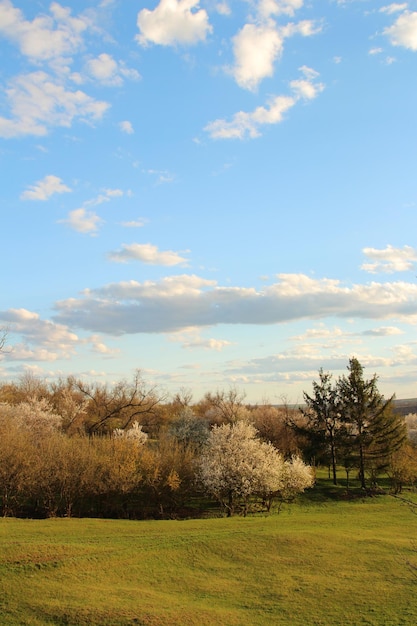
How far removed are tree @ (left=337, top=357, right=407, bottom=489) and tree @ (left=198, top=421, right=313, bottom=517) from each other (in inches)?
496

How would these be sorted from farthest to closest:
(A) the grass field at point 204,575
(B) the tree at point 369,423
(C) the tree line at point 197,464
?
(B) the tree at point 369,423 < (C) the tree line at point 197,464 < (A) the grass field at point 204,575

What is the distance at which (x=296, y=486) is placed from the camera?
52.7 metres

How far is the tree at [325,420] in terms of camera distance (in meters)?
66.2

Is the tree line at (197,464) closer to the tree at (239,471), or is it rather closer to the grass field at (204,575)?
the tree at (239,471)

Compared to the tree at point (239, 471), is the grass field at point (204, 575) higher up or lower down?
lower down

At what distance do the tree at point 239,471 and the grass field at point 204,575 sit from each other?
9532mm

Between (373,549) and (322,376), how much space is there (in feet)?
126

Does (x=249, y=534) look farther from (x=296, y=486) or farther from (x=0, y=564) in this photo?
(x=296, y=486)

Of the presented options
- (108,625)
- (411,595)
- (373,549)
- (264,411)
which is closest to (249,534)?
(373,549)

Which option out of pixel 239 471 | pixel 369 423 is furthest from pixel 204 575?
pixel 369 423

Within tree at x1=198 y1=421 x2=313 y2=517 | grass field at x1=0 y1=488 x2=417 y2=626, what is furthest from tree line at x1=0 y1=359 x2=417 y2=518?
grass field at x1=0 y1=488 x2=417 y2=626

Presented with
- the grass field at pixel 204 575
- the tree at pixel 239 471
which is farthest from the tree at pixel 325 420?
the grass field at pixel 204 575

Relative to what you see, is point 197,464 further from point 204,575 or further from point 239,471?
point 204,575

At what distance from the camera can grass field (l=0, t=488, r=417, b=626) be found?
2123 centimetres
